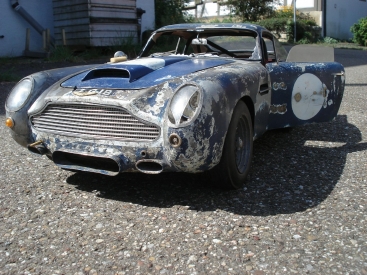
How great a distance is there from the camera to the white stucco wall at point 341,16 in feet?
86.3

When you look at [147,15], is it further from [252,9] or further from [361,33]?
[361,33]

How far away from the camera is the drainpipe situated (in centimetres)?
1247

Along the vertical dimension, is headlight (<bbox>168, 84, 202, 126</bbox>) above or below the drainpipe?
below

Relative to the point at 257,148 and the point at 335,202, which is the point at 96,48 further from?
the point at 335,202

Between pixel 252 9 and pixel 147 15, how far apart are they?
10.7 metres

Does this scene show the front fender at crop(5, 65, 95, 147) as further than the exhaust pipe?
Yes

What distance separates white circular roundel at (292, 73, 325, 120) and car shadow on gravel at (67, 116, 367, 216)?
397 millimetres

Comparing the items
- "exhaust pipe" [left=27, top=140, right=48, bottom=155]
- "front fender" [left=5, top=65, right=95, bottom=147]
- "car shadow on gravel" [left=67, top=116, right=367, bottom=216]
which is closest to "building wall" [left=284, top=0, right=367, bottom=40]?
"car shadow on gravel" [left=67, top=116, right=367, bottom=216]

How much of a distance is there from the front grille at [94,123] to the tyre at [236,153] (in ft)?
1.72

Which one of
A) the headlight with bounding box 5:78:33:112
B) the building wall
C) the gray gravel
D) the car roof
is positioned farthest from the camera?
the building wall

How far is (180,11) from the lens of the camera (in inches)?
645

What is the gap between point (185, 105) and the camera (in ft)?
9.84

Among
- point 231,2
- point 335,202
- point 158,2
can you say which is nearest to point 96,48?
point 158,2

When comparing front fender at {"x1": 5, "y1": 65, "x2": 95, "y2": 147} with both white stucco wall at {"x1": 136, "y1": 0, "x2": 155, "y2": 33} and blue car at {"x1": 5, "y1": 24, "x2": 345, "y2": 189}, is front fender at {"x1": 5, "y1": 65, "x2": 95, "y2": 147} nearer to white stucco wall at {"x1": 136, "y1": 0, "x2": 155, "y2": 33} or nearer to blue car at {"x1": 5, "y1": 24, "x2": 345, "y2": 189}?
blue car at {"x1": 5, "y1": 24, "x2": 345, "y2": 189}
